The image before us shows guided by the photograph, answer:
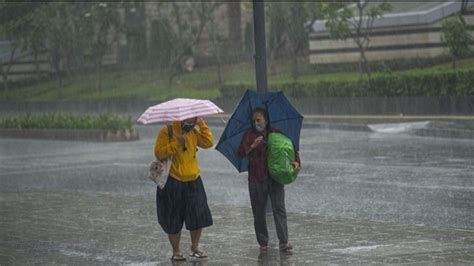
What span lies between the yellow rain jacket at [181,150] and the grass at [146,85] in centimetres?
3113

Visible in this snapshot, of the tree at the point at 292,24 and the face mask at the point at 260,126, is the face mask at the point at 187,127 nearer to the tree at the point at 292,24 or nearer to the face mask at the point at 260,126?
the face mask at the point at 260,126

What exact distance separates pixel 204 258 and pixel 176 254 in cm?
28

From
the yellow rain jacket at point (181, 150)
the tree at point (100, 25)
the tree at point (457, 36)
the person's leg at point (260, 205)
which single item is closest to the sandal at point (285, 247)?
the person's leg at point (260, 205)

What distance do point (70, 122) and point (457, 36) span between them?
11534 millimetres

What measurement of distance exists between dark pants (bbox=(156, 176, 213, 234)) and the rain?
→ 42 centimetres

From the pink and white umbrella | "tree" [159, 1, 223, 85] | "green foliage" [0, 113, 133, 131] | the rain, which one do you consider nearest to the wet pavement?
the rain

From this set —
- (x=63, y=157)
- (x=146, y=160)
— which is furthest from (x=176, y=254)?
(x=63, y=157)

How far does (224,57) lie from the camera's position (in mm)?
53188

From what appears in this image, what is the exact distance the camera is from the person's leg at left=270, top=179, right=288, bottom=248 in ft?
37.8

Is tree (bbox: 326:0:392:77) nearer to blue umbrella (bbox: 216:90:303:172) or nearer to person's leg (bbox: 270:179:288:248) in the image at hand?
blue umbrella (bbox: 216:90:303:172)

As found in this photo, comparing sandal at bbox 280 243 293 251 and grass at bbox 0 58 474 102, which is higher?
sandal at bbox 280 243 293 251

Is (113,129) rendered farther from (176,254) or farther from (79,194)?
(176,254)

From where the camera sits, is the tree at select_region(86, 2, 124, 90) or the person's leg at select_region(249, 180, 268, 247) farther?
the tree at select_region(86, 2, 124, 90)

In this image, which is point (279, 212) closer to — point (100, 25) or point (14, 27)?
point (14, 27)
